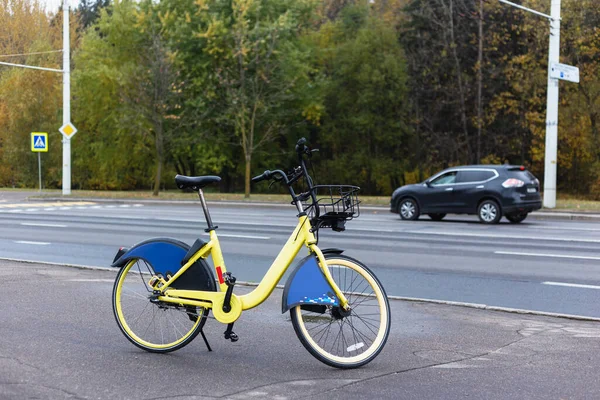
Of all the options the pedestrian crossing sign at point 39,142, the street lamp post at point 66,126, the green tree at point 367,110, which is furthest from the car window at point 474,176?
the green tree at point 367,110

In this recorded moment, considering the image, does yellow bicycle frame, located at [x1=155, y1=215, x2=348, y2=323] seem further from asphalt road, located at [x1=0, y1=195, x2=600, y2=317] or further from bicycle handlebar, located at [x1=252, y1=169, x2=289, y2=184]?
asphalt road, located at [x1=0, y1=195, x2=600, y2=317]

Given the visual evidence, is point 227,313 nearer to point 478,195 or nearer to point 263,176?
point 263,176

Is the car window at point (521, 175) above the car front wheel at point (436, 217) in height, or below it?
above

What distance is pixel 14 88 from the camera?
56.9m

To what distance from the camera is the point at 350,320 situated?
573 cm

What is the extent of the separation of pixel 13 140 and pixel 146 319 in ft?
176

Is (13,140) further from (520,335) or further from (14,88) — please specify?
(520,335)

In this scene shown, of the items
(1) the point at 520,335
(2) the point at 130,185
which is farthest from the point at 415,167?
(1) the point at 520,335

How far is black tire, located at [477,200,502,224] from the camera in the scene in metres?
21.8

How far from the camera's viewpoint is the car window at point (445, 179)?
2286cm

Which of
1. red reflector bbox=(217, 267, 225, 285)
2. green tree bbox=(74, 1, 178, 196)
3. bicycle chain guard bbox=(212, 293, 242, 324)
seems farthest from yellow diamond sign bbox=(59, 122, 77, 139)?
bicycle chain guard bbox=(212, 293, 242, 324)

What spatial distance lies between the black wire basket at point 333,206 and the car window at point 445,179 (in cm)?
1746

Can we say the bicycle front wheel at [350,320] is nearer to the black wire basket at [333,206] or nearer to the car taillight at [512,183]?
the black wire basket at [333,206]

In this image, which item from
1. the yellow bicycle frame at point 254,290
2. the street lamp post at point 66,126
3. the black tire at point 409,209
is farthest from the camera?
the street lamp post at point 66,126
